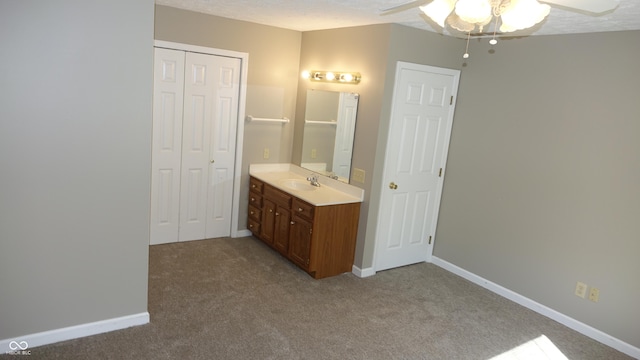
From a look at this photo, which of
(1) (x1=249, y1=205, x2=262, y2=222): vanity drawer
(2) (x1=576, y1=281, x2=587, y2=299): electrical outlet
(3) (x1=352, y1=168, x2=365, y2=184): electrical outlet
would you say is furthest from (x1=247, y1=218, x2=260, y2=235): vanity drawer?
(2) (x1=576, y1=281, x2=587, y2=299): electrical outlet

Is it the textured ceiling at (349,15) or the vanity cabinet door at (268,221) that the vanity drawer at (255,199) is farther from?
the textured ceiling at (349,15)

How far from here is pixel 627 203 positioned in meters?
3.16

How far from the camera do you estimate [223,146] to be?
4.60 m

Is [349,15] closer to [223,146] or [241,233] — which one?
[223,146]

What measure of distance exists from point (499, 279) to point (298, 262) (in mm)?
1871

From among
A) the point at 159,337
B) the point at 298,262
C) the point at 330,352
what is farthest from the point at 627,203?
the point at 159,337

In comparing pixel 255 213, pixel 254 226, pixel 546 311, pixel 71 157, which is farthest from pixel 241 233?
pixel 546 311

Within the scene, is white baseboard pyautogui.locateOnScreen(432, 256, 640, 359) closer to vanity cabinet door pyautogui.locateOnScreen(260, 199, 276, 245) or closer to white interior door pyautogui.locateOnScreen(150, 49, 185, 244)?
vanity cabinet door pyautogui.locateOnScreen(260, 199, 276, 245)

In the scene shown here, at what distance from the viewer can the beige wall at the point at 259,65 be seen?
413cm

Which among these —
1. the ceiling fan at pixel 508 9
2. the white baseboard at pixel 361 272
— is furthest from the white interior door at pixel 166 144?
the ceiling fan at pixel 508 9

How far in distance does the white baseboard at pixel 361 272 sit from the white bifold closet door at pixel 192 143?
5.22 ft

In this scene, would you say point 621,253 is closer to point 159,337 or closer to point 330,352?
point 330,352

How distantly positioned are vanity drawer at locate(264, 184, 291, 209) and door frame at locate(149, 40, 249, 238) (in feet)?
1.45

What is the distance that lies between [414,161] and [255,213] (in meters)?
1.80
